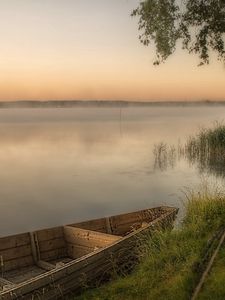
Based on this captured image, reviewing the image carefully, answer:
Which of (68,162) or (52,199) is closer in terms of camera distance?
(52,199)

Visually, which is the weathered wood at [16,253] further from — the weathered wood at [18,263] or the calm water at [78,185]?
the calm water at [78,185]

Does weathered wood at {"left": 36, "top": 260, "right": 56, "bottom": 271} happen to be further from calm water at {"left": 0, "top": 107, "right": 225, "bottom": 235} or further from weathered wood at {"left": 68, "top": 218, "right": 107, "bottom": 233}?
calm water at {"left": 0, "top": 107, "right": 225, "bottom": 235}

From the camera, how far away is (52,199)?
22.2 meters

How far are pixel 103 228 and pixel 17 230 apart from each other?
18.3 feet

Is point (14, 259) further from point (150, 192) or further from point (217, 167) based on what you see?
point (217, 167)

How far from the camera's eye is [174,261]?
9.53m

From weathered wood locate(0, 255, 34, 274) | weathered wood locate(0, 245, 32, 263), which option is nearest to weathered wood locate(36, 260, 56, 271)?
weathered wood locate(0, 255, 34, 274)

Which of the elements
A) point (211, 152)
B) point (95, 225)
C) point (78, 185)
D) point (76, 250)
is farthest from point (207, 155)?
point (76, 250)

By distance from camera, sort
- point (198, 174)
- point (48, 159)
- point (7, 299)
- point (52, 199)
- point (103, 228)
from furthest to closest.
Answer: point (48, 159) → point (198, 174) → point (52, 199) → point (103, 228) → point (7, 299)

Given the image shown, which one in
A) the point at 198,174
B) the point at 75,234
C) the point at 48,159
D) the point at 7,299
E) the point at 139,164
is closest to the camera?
the point at 7,299

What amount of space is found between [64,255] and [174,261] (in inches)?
145

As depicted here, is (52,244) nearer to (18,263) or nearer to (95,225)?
(18,263)

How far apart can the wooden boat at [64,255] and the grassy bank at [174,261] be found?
490 mm

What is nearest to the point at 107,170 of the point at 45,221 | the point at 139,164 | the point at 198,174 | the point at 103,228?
the point at 139,164
